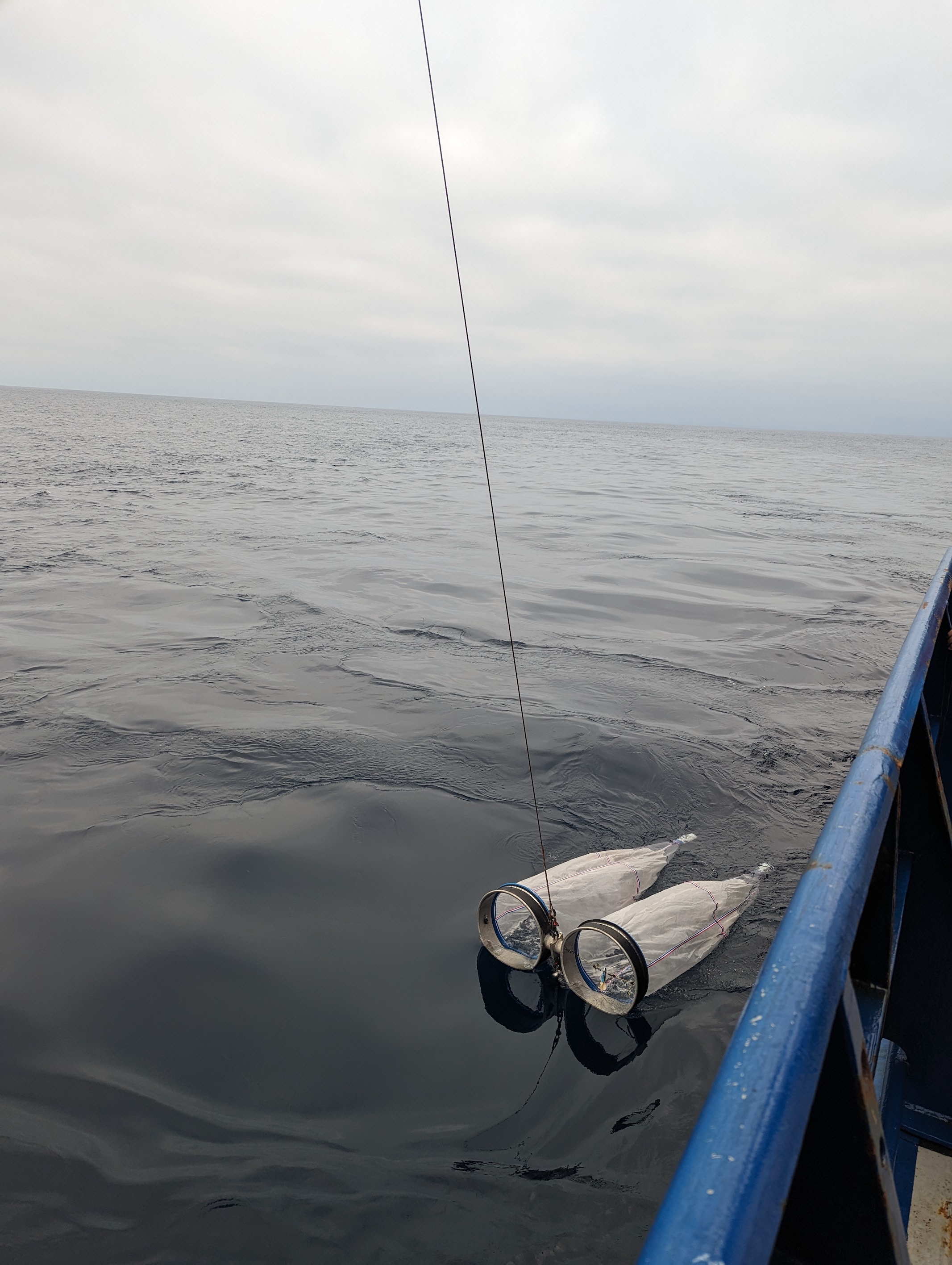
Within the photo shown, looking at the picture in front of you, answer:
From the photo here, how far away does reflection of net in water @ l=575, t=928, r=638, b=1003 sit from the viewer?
9.53 feet

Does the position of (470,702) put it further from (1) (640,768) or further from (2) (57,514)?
(2) (57,514)

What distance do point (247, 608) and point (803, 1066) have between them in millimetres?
8222

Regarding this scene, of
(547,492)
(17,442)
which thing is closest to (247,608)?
(547,492)

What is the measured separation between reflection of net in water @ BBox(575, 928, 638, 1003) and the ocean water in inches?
5.5

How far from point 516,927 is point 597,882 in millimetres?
500

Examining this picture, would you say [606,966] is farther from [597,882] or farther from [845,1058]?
[845,1058]

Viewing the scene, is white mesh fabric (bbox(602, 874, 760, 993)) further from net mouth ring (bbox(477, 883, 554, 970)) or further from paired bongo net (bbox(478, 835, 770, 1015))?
net mouth ring (bbox(477, 883, 554, 970))

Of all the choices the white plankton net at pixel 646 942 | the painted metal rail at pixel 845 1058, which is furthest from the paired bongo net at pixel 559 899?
the painted metal rail at pixel 845 1058

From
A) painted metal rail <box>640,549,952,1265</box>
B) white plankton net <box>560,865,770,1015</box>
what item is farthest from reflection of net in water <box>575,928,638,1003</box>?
painted metal rail <box>640,549,952,1265</box>

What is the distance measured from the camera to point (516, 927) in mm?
3188

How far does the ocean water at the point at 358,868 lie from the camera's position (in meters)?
2.23

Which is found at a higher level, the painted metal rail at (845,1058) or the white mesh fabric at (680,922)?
the painted metal rail at (845,1058)

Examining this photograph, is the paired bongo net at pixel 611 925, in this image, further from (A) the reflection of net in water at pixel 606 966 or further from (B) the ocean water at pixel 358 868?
(B) the ocean water at pixel 358 868

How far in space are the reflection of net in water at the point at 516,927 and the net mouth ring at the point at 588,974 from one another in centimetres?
15
